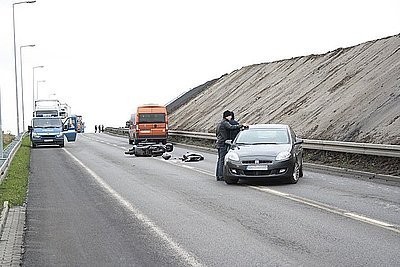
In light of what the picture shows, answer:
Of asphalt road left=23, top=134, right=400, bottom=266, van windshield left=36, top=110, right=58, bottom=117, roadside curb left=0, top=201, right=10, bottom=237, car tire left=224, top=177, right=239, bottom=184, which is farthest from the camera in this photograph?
van windshield left=36, top=110, right=58, bottom=117

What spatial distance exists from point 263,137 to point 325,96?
21872 mm

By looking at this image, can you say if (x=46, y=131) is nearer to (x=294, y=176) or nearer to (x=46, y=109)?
(x=46, y=109)

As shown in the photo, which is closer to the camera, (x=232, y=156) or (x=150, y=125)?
(x=232, y=156)

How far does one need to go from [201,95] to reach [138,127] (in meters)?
25.4

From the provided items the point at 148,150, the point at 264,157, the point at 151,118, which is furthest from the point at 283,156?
the point at 151,118

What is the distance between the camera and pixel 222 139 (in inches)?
781

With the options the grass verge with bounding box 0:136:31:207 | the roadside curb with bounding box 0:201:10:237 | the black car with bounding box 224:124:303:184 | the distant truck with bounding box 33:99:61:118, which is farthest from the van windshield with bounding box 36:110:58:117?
the roadside curb with bounding box 0:201:10:237

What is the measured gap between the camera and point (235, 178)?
18188 millimetres

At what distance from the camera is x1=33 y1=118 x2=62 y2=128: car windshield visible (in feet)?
153

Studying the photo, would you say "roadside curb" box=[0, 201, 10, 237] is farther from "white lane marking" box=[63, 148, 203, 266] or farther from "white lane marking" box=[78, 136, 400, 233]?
"white lane marking" box=[78, 136, 400, 233]

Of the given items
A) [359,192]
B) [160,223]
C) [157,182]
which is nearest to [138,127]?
[157,182]

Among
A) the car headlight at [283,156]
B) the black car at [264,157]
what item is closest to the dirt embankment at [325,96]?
the black car at [264,157]

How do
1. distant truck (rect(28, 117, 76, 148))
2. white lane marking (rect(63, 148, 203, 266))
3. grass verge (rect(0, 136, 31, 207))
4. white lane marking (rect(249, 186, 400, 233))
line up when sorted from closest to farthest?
1. white lane marking (rect(63, 148, 203, 266))
2. white lane marking (rect(249, 186, 400, 233))
3. grass verge (rect(0, 136, 31, 207))
4. distant truck (rect(28, 117, 76, 148))

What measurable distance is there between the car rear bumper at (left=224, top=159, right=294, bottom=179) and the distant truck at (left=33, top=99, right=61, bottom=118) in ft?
109
